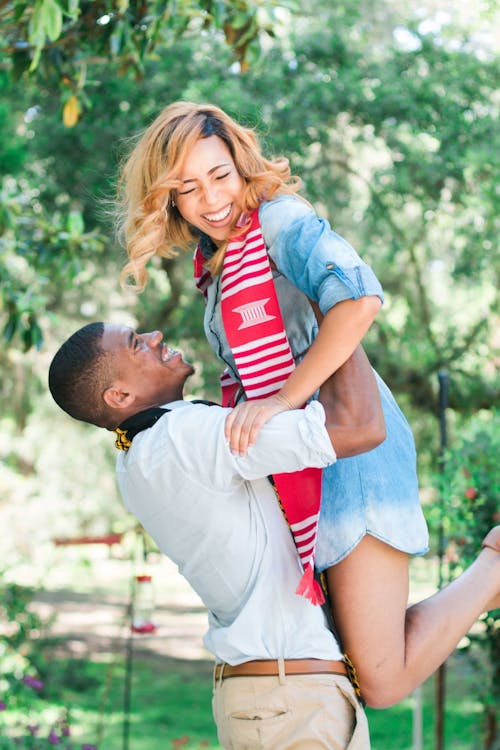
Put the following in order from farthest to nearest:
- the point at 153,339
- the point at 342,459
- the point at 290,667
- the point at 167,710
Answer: the point at 167,710, the point at 153,339, the point at 342,459, the point at 290,667

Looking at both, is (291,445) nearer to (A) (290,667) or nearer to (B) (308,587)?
(B) (308,587)

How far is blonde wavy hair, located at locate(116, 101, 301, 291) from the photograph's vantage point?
2143 mm

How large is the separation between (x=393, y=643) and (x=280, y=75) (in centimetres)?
622

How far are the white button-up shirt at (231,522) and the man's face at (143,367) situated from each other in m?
0.12

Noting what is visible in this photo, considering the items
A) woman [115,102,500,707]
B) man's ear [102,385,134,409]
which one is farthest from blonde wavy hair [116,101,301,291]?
man's ear [102,385,134,409]

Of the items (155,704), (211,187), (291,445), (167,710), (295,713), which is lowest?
(155,704)

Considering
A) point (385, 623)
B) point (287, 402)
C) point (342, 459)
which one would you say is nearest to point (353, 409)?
point (287, 402)

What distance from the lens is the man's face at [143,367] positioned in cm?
217

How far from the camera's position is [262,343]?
6.85ft

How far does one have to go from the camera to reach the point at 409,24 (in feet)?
26.7

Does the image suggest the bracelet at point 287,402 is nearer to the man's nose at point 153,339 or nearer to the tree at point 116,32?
the man's nose at point 153,339

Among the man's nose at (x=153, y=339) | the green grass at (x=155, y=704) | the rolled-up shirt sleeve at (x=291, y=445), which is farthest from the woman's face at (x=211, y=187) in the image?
the green grass at (x=155, y=704)

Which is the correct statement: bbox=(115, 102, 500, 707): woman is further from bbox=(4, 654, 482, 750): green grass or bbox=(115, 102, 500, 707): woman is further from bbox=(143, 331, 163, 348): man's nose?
bbox=(4, 654, 482, 750): green grass

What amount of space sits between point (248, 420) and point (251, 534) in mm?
274
